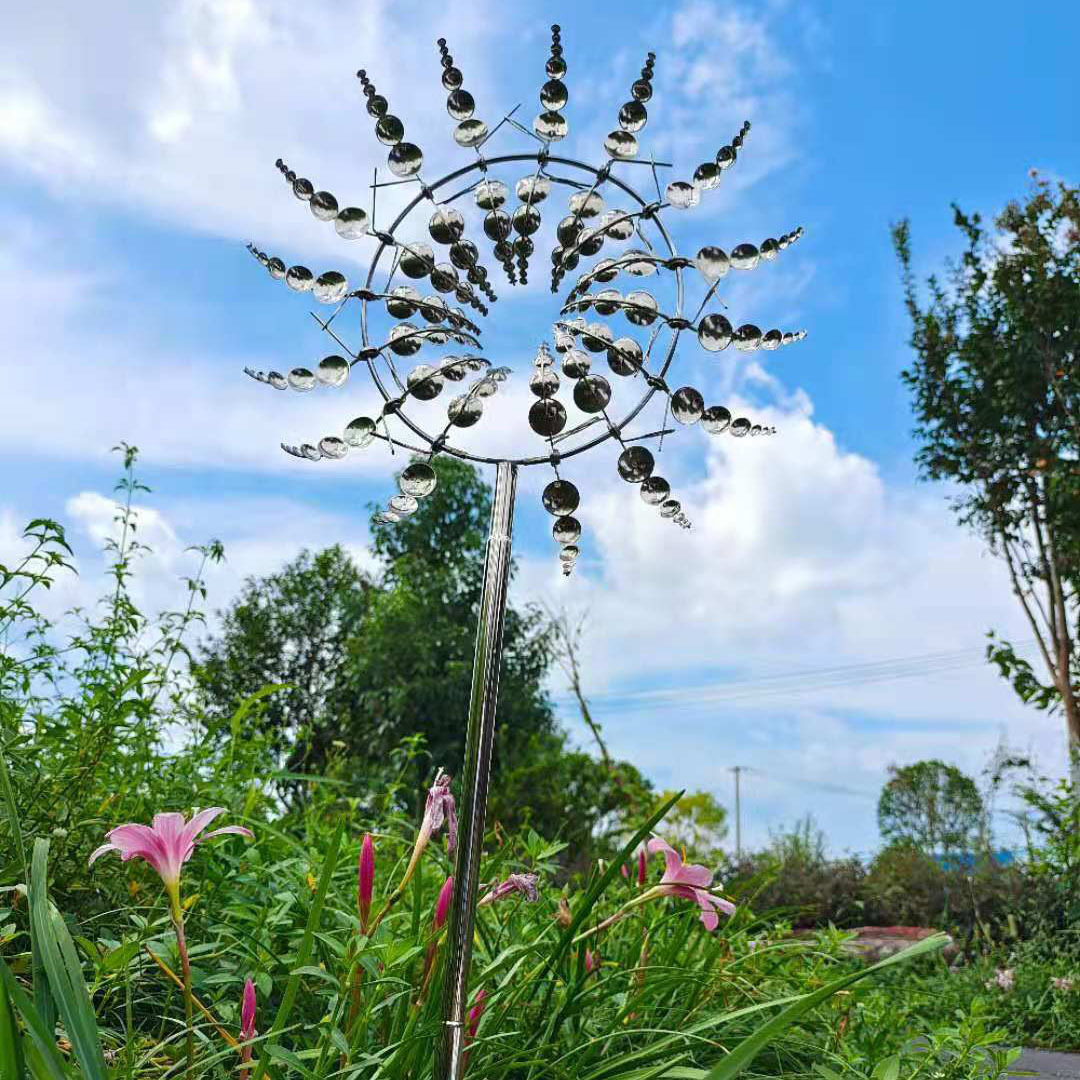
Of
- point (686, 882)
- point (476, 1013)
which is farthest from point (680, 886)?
point (476, 1013)

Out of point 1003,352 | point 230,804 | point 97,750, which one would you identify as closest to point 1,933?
point 97,750

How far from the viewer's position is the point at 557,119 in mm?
1979

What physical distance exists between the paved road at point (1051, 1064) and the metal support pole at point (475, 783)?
254cm

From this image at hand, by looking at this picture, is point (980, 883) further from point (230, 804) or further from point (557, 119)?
point (557, 119)

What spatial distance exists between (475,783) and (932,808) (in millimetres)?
10022

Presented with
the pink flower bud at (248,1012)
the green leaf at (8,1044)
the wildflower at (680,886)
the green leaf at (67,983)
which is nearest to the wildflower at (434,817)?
the pink flower bud at (248,1012)

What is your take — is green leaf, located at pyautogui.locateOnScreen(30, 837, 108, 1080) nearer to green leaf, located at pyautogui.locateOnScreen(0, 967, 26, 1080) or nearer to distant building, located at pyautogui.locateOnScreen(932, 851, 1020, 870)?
green leaf, located at pyautogui.locateOnScreen(0, 967, 26, 1080)

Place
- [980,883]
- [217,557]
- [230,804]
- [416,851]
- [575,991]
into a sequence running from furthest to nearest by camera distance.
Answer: [980,883]
[217,557]
[230,804]
[575,991]
[416,851]

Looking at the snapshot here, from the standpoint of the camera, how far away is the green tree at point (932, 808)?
9289 millimetres

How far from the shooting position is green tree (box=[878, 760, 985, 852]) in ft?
30.5

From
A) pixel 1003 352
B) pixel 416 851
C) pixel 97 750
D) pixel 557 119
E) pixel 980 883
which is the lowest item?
pixel 980 883

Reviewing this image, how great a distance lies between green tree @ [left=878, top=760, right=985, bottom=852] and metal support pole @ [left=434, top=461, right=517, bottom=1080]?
8211 millimetres

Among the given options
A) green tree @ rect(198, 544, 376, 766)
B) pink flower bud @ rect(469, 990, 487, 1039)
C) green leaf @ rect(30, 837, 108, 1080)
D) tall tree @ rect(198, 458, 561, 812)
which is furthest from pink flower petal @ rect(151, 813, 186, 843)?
green tree @ rect(198, 544, 376, 766)

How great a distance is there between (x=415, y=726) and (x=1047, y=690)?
8.31 meters
